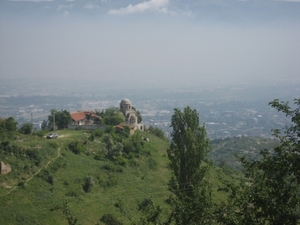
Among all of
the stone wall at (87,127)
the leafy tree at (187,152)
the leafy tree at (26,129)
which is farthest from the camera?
the stone wall at (87,127)

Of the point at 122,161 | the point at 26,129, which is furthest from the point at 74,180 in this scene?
the point at 26,129

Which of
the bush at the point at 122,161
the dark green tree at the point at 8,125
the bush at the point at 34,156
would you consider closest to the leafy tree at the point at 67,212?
the bush at the point at 34,156

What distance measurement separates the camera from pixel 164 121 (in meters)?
128

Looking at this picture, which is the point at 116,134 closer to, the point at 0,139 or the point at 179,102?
the point at 0,139

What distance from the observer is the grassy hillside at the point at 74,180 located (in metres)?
20.9

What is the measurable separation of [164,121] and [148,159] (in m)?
95.6

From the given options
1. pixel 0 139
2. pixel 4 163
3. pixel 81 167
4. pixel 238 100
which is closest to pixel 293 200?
pixel 4 163

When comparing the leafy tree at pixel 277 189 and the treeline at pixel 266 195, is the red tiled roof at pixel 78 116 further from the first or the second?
the leafy tree at pixel 277 189

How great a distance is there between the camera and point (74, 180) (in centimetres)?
2544

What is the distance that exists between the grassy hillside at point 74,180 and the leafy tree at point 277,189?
34.2ft

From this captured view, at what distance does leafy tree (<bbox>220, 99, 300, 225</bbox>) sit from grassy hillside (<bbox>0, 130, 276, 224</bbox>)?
10439mm

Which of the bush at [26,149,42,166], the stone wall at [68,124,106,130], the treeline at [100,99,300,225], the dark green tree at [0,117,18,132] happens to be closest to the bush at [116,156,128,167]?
the bush at [26,149,42,166]

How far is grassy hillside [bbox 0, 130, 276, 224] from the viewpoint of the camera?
2086cm

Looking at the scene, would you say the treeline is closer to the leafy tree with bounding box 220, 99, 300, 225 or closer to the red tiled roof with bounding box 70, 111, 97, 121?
the leafy tree with bounding box 220, 99, 300, 225
